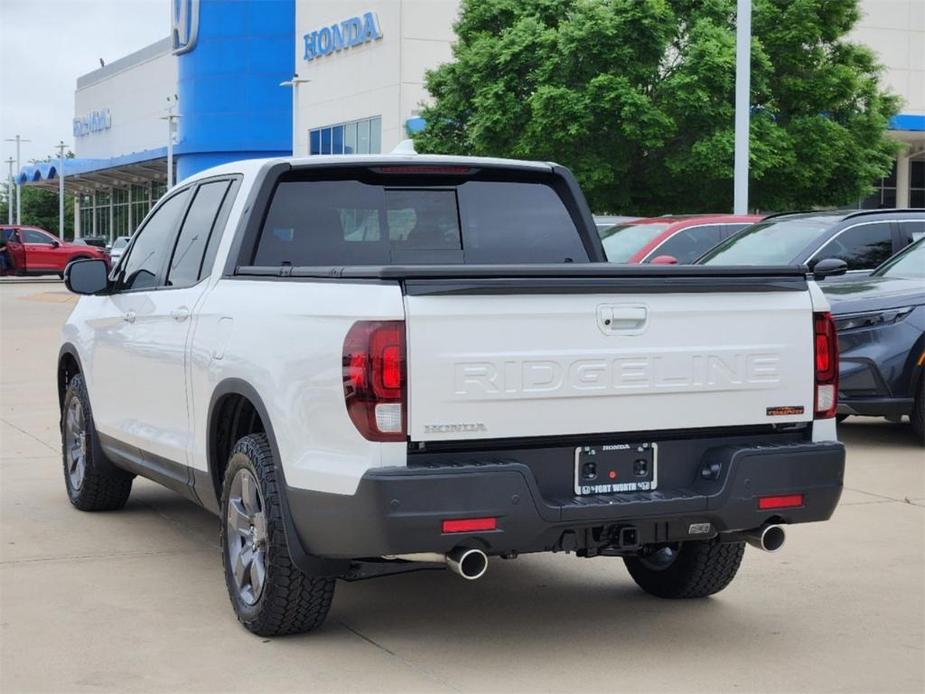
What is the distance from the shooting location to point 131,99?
10112 centimetres

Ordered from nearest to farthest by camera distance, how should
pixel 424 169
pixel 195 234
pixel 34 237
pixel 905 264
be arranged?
pixel 424 169 → pixel 195 234 → pixel 905 264 → pixel 34 237

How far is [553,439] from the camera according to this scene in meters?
5.17

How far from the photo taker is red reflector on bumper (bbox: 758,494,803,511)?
5.38m

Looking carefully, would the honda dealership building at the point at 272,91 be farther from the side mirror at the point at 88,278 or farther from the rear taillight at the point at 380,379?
the rear taillight at the point at 380,379

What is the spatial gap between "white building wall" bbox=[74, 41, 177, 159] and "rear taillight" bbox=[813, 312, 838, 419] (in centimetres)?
8705

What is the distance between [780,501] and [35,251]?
45055 millimetres

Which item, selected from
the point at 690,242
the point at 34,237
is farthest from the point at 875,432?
the point at 34,237

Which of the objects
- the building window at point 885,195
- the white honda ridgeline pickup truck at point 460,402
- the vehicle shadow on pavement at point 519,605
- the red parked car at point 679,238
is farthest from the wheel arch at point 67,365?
the building window at point 885,195

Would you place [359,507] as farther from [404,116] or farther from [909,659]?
[404,116]

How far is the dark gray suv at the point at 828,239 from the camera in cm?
1229

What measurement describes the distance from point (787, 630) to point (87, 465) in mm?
4172

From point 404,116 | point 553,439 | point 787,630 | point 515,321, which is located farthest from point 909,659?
point 404,116

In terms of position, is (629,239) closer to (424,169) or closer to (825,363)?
(424,169)

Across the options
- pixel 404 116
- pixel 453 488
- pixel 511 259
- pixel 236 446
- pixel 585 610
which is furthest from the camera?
pixel 404 116
